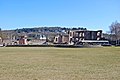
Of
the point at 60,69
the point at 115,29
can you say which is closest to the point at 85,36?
the point at 115,29

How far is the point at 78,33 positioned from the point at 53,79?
153145 millimetres

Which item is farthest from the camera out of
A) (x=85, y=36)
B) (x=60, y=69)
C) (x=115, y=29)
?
(x=85, y=36)

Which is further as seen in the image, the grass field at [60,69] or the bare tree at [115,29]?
the bare tree at [115,29]

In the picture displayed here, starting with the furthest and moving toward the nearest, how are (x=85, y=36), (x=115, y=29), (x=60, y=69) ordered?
(x=85, y=36) < (x=115, y=29) < (x=60, y=69)

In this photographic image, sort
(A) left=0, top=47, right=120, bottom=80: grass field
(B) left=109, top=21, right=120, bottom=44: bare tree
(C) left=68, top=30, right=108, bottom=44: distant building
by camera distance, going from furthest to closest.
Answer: (C) left=68, top=30, right=108, bottom=44: distant building
(B) left=109, top=21, right=120, bottom=44: bare tree
(A) left=0, top=47, right=120, bottom=80: grass field

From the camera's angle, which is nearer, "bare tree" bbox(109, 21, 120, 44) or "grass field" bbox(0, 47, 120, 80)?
"grass field" bbox(0, 47, 120, 80)

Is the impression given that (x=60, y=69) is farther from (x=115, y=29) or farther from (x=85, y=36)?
(x=85, y=36)

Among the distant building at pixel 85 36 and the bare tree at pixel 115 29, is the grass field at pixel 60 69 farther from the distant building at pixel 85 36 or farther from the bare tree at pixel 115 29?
the distant building at pixel 85 36

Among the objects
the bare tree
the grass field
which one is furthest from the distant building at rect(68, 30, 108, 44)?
the grass field

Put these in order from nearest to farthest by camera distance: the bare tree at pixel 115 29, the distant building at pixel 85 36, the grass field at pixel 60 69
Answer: the grass field at pixel 60 69
the bare tree at pixel 115 29
the distant building at pixel 85 36

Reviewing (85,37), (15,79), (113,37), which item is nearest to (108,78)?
(15,79)

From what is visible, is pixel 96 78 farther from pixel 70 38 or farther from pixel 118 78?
pixel 70 38

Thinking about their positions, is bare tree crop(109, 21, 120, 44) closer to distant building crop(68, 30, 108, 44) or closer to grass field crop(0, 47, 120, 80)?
distant building crop(68, 30, 108, 44)

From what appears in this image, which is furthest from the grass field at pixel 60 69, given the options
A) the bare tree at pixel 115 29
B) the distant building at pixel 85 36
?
the distant building at pixel 85 36
